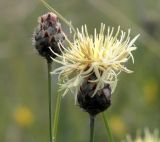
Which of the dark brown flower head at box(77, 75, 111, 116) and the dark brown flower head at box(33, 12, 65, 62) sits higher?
the dark brown flower head at box(33, 12, 65, 62)

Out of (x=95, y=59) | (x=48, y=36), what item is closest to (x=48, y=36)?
(x=48, y=36)

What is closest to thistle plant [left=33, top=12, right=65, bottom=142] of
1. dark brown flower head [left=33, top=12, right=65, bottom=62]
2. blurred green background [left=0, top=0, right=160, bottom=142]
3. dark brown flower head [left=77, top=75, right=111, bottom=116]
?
dark brown flower head [left=33, top=12, right=65, bottom=62]

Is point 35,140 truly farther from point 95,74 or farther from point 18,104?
point 95,74

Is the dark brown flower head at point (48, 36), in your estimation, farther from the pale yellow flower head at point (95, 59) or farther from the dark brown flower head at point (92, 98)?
the dark brown flower head at point (92, 98)

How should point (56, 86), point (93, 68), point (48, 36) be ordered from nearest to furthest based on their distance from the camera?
point (93, 68) < point (48, 36) < point (56, 86)

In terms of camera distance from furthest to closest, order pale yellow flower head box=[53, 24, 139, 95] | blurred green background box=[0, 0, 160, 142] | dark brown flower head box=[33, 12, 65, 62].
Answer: blurred green background box=[0, 0, 160, 142] → dark brown flower head box=[33, 12, 65, 62] → pale yellow flower head box=[53, 24, 139, 95]

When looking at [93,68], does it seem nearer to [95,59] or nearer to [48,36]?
[95,59]

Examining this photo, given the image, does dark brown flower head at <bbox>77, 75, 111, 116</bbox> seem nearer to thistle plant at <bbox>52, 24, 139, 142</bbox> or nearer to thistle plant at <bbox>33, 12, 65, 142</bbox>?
thistle plant at <bbox>52, 24, 139, 142</bbox>
